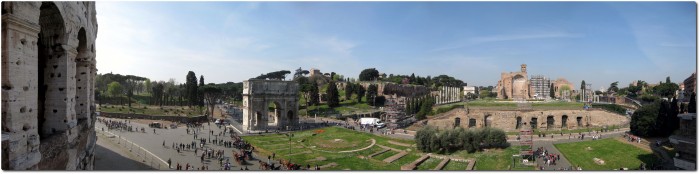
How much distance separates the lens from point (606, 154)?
61.6 feet

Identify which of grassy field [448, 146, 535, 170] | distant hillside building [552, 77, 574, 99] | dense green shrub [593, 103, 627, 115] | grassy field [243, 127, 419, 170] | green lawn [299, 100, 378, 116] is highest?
distant hillside building [552, 77, 574, 99]

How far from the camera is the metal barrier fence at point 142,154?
17938 millimetres

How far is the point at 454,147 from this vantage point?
2150cm

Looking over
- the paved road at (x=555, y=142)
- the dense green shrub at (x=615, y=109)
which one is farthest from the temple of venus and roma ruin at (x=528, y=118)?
the paved road at (x=555, y=142)

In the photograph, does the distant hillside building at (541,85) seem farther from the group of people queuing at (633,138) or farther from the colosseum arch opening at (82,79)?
the colosseum arch opening at (82,79)

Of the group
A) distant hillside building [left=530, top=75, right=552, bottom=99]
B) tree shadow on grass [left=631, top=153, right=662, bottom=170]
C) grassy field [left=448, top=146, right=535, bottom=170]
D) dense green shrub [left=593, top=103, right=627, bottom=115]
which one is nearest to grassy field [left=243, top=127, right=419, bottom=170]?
grassy field [left=448, top=146, right=535, bottom=170]

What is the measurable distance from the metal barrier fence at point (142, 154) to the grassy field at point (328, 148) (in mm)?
5863

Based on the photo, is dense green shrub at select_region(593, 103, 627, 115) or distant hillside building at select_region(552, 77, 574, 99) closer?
dense green shrub at select_region(593, 103, 627, 115)

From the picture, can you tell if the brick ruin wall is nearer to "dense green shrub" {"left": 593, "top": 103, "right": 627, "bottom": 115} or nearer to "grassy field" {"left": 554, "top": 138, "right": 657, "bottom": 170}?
"dense green shrub" {"left": 593, "top": 103, "right": 627, "bottom": 115}

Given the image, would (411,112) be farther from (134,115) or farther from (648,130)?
(134,115)

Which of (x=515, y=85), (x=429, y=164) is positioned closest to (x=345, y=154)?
(x=429, y=164)

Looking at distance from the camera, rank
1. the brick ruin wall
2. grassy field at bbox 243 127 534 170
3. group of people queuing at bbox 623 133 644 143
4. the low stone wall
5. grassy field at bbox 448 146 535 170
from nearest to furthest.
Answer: grassy field at bbox 448 146 535 170 < grassy field at bbox 243 127 534 170 < group of people queuing at bbox 623 133 644 143 < the brick ruin wall < the low stone wall

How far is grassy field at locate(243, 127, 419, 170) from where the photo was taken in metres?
20.3

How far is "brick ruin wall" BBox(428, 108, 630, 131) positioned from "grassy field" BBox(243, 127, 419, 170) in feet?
35.9
